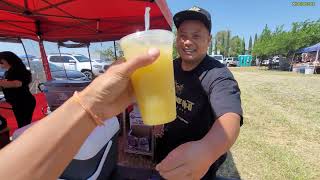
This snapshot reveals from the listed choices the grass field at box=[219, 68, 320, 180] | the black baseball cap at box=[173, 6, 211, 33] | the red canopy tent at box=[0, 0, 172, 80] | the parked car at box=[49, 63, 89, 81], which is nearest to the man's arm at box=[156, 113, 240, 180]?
the black baseball cap at box=[173, 6, 211, 33]

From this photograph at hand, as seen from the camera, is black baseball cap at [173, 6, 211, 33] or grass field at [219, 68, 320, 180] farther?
grass field at [219, 68, 320, 180]

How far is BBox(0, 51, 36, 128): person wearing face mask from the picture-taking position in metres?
3.86

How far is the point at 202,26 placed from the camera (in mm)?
1675

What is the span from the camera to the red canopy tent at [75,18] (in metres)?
3.16

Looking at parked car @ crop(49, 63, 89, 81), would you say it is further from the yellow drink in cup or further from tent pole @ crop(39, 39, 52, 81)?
the yellow drink in cup

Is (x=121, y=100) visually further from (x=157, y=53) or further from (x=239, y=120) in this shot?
(x=239, y=120)

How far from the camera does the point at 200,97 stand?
59.5 inches

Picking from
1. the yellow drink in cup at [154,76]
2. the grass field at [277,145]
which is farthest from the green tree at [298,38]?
the yellow drink in cup at [154,76]

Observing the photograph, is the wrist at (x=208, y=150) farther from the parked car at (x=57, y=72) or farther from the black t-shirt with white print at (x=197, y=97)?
the parked car at (x=57, y=72)

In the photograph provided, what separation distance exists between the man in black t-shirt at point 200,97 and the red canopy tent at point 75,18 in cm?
65

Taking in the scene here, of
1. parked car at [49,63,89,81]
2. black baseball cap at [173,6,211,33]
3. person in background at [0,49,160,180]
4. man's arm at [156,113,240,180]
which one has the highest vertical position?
black baseball cap at [173,6,211,33]

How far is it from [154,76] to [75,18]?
3.72 m

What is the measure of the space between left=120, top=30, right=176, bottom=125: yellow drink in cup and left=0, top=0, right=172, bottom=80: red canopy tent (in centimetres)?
139

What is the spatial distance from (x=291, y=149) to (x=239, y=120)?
4.05 m
